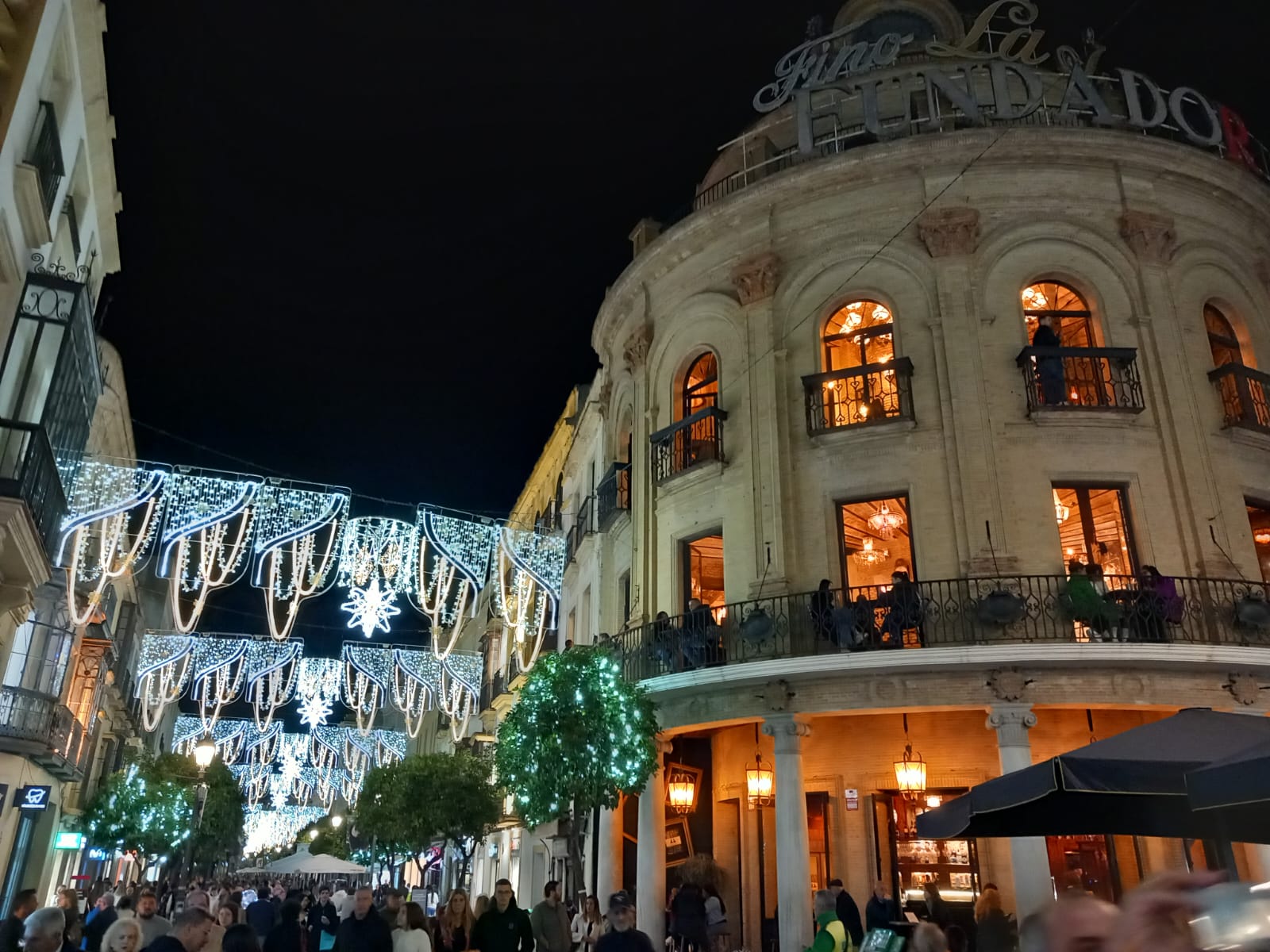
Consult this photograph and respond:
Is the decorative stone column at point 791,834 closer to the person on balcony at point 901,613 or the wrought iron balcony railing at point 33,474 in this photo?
the person on balcony at point 901,613

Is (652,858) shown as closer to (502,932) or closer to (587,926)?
(587,926)

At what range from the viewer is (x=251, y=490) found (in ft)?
57.1

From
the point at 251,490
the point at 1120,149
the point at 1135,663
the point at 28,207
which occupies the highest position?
the point at 1120,149

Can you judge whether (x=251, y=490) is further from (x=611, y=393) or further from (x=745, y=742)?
(x=745, y=742)

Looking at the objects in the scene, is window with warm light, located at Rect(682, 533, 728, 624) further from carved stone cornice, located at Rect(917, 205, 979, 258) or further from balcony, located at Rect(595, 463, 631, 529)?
carved stone cornice, located at Rect(917, 205, 979, 258)

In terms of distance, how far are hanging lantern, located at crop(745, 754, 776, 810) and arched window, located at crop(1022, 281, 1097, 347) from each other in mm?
9453

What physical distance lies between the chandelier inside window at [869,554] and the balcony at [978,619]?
3.08ft

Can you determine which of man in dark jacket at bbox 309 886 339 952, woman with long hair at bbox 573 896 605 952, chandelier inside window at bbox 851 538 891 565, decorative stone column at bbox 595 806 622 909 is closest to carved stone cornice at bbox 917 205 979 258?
chandelier inside window at bbox 851 538 891 565

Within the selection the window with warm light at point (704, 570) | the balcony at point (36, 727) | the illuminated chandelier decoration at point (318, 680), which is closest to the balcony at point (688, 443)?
the window with warm light at point (704, 570)

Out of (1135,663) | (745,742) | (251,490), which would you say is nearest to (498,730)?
(745,742)

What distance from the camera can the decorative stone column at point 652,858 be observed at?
16188mm

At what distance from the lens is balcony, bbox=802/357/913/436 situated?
659 inches

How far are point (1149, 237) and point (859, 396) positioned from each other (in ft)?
20.2

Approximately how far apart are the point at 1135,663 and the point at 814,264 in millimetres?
9169
